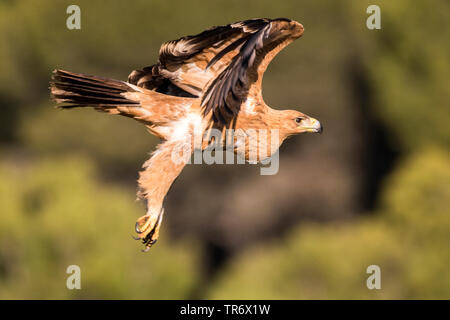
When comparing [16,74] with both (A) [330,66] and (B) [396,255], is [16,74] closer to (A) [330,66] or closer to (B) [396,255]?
(A) [330,66]

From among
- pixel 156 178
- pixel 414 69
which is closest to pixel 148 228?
pixel 156 178

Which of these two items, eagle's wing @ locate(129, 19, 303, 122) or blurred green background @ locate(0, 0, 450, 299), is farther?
blurred green background @ locate(0, 0, 450, 299)

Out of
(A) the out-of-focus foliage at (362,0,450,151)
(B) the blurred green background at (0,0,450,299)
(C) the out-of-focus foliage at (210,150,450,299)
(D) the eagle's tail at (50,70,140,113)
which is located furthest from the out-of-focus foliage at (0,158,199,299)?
(D) the eagle's tail at (50,70,140,113)

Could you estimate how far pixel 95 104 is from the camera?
3.72 meters

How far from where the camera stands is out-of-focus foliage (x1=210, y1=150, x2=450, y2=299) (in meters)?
14.3

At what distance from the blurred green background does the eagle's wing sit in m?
9.11

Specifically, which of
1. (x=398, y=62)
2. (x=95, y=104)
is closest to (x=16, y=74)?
(x=398, y=62)

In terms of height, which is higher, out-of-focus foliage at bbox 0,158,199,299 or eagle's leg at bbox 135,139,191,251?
out-of-focus foliage at bbox 0,158,199,299

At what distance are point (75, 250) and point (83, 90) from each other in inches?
390

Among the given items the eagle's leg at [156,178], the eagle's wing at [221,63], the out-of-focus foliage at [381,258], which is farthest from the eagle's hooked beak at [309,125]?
the out-of-focus foliage at [381,258]

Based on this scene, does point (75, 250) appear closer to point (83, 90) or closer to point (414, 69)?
point (414, 69)

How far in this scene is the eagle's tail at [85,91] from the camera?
11.9ft

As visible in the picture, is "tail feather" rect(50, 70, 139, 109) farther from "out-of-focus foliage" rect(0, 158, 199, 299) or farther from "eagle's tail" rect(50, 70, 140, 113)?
"out-of-focus foliage" rect(0, 158, 199, 299)

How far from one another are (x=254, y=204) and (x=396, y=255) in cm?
483
